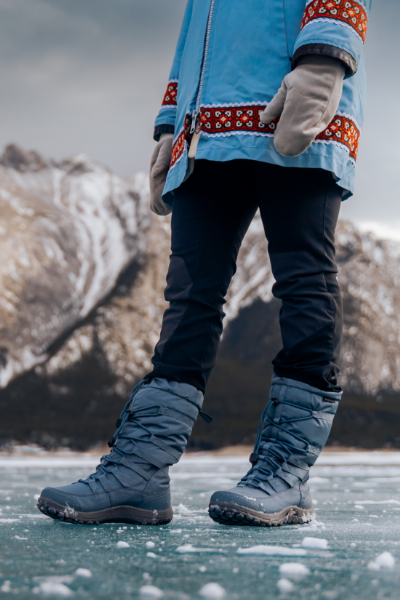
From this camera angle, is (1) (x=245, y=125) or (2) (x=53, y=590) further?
(1) (x=245, y=125)

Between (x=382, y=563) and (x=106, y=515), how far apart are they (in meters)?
0.39

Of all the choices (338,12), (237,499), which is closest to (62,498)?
(237,499)

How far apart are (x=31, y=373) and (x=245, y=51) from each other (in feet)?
52.1

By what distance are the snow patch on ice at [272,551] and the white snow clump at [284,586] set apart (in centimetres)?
11

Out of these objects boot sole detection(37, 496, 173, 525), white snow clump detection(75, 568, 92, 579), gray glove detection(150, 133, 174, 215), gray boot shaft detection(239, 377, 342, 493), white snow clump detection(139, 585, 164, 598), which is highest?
gray glove detection(150, 133, 174, 215)

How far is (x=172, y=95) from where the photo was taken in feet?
3.29

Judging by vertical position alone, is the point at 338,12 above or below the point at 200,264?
above

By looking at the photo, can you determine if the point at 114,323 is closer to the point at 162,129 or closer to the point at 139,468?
the point at 162,129

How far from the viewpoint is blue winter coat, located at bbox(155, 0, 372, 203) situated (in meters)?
0.76

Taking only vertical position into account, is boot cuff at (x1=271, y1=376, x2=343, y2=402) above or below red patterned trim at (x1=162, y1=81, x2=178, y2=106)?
below

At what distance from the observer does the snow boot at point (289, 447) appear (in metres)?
0.75

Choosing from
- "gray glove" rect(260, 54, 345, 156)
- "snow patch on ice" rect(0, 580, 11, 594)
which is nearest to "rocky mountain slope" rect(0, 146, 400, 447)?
"gray glove" rect(260, 54, 345, 156)

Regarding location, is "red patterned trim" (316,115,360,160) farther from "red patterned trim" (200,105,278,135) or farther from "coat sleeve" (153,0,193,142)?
"coat sleeve" (153,0,193,142)

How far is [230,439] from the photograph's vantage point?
14.1 m
